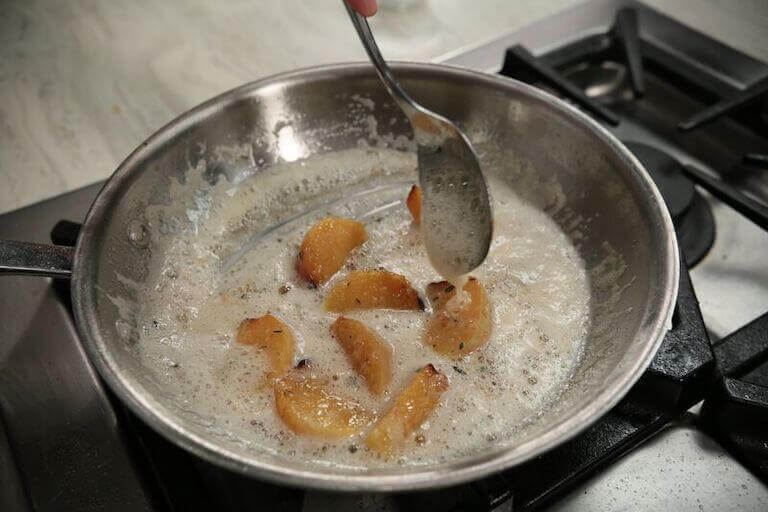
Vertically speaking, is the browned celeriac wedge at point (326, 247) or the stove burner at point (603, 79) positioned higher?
the browned celeriac wedge at point (326, 247)

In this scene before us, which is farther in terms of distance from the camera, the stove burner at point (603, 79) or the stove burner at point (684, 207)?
the stove burner at point (603, 79)

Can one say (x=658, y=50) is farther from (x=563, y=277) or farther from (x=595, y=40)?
(x=563, y=277)

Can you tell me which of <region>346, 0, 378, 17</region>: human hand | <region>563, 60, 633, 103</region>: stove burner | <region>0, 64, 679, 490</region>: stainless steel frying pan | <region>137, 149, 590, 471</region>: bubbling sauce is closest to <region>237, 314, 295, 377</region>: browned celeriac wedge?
<region>137, 149, 590, 471</region>: bubbling sauce

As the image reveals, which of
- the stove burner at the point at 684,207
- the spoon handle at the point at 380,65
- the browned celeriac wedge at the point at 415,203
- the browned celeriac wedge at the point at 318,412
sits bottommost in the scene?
the stove burner at the point at 684,207

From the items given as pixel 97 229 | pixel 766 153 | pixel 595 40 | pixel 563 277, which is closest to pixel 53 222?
pixel 97 229

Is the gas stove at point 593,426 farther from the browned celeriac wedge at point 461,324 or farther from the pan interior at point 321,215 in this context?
the browned celeriac wedge at point 461,324

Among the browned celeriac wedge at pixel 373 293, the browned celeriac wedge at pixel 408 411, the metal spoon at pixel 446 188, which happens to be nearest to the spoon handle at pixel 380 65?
the metal spoon at pixel 446 188

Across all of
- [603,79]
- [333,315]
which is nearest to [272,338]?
[333,315]
